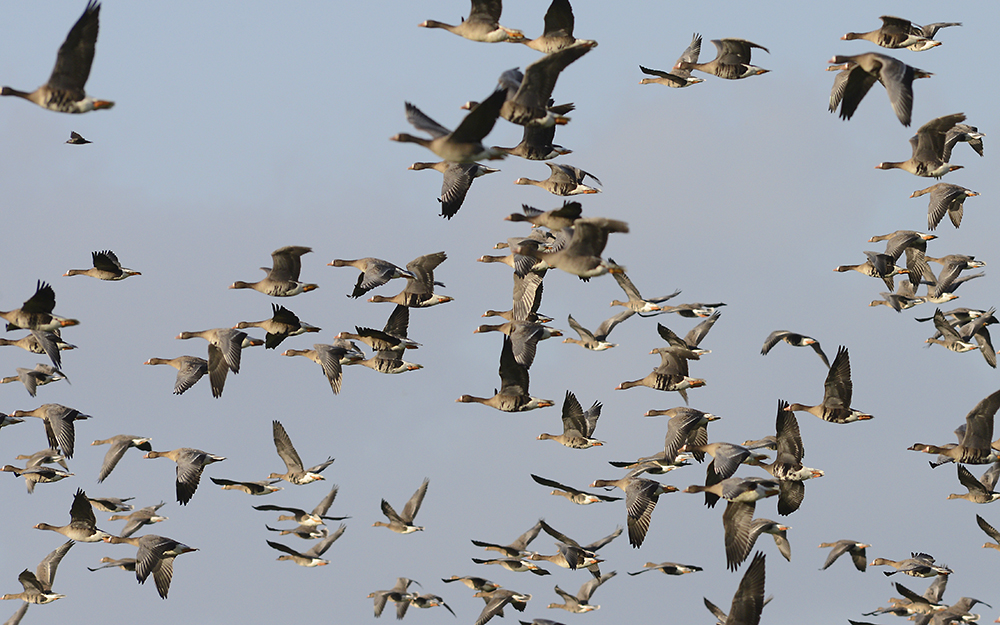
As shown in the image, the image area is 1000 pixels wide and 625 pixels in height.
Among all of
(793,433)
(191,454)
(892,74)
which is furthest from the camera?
(191,454)

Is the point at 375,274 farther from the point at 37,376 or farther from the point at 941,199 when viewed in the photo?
the point at 941,199

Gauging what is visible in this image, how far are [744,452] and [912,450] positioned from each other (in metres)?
7.08

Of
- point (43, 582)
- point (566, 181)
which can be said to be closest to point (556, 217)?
point (566, 181)

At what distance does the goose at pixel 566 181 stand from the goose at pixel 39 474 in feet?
41.3

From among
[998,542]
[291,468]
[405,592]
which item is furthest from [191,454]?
[998,542]

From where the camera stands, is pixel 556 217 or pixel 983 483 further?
pixel 983 483

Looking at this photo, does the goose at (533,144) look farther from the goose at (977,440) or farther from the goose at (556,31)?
the goose at (977,440)

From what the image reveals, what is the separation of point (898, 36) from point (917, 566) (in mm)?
11669

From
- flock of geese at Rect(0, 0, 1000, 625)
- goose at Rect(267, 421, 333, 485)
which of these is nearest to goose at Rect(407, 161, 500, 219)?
flock of geese at Rect(0, 0, 1000, 625)

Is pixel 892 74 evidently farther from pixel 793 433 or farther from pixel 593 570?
pixel 593 570

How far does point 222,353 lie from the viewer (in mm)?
33938

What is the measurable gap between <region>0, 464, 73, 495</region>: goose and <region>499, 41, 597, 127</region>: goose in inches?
559

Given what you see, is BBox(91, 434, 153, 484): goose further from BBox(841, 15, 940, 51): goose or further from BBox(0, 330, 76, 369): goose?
BBox(841, 15, 940, 51): goose

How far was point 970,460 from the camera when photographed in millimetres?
32656
